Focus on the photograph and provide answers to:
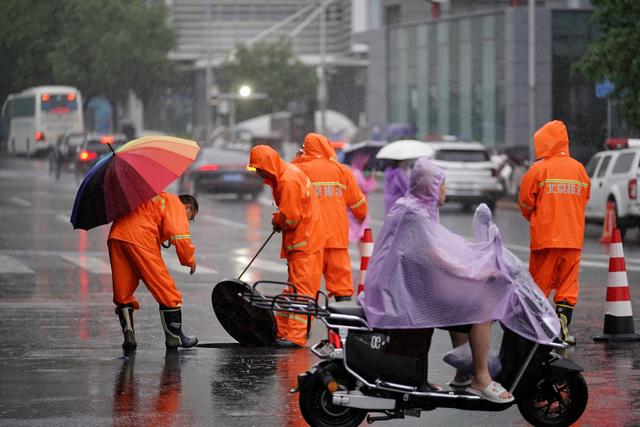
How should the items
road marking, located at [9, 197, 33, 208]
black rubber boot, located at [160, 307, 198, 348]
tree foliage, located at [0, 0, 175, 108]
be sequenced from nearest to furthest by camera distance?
black rubber boot, located at [160, 307, 198, 348] → road marking, located at [9, 197, 33, 208] → tree foliage, located at [0, 0, 175, 108]

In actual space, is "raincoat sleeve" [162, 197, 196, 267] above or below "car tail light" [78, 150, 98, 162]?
above

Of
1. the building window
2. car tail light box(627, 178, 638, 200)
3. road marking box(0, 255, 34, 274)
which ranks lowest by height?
road marking box(0, 255, 34, 274)

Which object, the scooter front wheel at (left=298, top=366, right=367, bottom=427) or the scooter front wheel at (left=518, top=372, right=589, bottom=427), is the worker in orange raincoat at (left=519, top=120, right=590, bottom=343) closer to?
the scooter front wheel at (left=518, top=372, right=589, bottom=427)

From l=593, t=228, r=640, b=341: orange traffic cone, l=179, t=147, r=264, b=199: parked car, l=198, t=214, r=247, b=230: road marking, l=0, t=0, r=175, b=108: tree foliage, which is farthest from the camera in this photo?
l=0, t=0, r=175, b=108: tree foliage

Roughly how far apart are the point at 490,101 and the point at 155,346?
47.8 m

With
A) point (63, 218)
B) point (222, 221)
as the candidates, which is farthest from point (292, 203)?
point (63, 218)

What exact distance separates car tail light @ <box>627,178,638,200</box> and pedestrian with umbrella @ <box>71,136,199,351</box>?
1423 centimetres

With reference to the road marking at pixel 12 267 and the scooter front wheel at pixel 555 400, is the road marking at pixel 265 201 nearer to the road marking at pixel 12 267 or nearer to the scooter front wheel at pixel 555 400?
the road marking at pixel 12 267

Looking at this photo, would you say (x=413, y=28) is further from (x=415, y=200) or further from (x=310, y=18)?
(x=415, y=200)

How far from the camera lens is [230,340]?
12.4 meters

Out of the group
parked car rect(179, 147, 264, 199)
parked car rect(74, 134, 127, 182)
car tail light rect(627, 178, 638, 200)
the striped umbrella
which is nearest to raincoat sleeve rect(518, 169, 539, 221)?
the striped umbrella

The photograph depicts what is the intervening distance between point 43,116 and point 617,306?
6694cm

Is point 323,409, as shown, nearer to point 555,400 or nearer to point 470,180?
point 555,400

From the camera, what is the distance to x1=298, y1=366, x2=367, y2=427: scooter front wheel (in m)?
8.19
